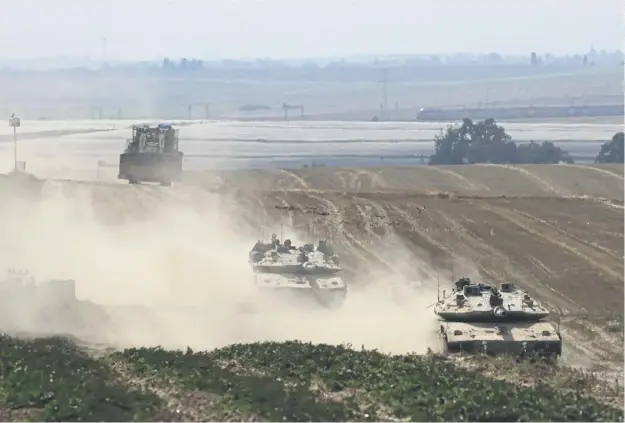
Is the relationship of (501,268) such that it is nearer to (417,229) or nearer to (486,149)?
(417,229)

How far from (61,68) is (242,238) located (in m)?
26.2

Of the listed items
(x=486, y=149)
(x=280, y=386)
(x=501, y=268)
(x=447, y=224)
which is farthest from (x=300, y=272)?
(x=486, y=149)

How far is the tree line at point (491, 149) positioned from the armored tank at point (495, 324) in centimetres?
5183

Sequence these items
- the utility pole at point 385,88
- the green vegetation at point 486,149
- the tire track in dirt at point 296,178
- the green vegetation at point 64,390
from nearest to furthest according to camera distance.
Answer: the green vegetation at point 64,390
the tire track in dirt at point 296,178
the green vegetation at point 486,149
the utility pole at point 385,88

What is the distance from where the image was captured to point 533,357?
2239 centimetres

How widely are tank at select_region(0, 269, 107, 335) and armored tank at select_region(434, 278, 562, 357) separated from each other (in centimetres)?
783

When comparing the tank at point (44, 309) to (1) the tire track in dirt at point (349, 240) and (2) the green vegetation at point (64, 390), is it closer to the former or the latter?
(2) the green vegetation at point (64, 390)

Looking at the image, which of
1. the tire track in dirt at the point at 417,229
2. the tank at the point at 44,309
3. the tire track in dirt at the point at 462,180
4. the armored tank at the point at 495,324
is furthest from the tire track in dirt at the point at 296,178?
the armored tank at the point at 495,324

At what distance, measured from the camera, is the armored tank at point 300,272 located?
28.0m

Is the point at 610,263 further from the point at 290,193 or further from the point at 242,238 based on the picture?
the point at 290,193

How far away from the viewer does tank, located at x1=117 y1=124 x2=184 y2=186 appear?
5097 centimetres

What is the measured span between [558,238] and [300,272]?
45.8ft

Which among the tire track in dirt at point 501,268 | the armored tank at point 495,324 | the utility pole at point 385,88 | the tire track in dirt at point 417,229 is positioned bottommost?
the tire track in dirt at point 501,268

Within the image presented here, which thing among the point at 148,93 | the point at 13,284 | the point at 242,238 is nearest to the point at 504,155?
the point at 148,93
